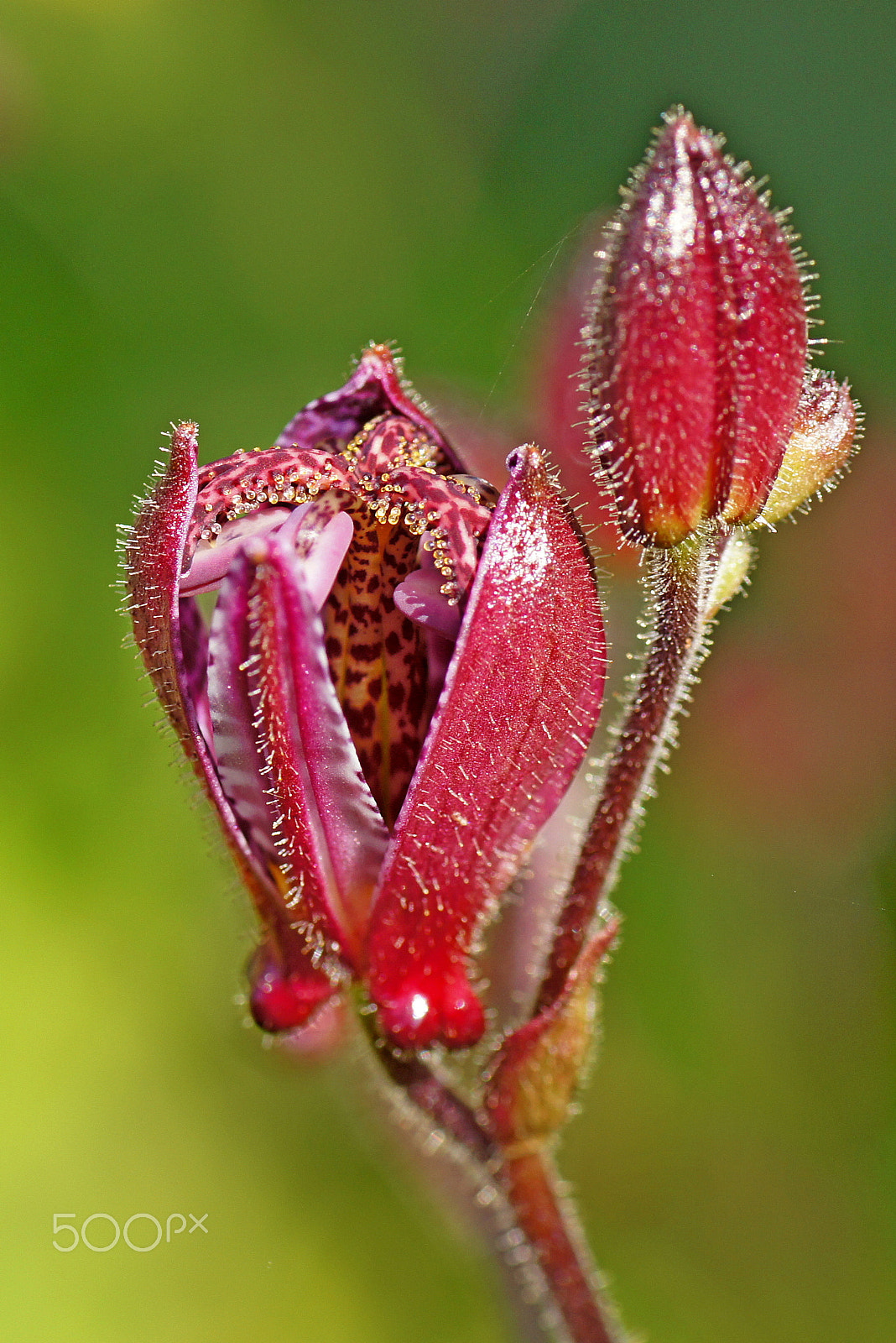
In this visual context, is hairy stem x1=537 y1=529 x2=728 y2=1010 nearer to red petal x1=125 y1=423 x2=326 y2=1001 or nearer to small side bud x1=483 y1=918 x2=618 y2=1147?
small side bud x1=483 y1=918 x2=618 y2=1147

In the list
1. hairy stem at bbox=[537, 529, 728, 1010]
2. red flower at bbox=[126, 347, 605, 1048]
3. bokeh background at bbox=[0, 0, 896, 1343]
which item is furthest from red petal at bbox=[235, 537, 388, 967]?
bokeh background at bbox=[0, 0, 896, 1343]

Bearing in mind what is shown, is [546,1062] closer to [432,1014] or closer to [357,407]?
[432,1014]

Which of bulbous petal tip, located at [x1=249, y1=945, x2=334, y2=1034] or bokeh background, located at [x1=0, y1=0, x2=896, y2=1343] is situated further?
bokeh background, located at [x1=0, y1=0, x2=896, y2=1343]

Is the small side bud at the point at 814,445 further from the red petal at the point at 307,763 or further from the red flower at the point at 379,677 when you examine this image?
the red petal at the point at 307,763

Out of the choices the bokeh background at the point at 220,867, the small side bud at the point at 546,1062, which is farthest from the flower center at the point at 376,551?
the bokeh background at the point at 220,867

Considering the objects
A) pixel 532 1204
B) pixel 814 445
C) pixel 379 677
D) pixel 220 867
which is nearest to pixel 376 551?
pixel 379 677

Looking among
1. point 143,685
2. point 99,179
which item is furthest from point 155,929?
point 99,179
